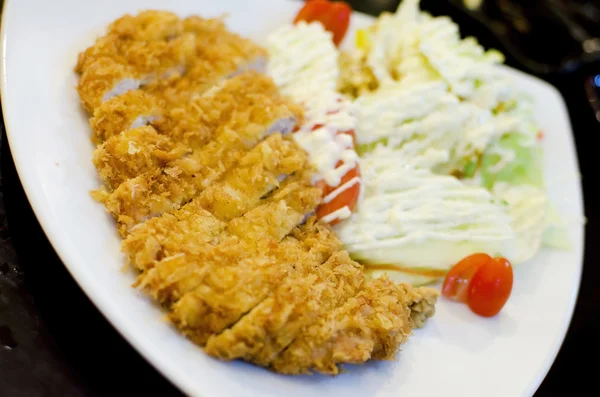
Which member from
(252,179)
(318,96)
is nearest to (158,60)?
(252,179)

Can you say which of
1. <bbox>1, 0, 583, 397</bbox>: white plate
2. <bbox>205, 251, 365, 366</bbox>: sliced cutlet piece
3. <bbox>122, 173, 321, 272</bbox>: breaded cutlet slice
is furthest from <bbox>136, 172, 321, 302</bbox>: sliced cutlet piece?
<bbox>205, 251, 365, 366</bbox>: sliced cutlet piece

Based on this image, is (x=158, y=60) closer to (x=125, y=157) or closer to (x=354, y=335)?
(x=125, y=157)

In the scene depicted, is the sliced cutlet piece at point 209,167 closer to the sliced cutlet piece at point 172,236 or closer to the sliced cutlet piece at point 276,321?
the sliced cutlet piece at point 172,236

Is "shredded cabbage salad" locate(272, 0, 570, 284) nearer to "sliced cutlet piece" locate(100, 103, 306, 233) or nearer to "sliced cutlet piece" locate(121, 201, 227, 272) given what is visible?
"sliced cutlet piece" locate(100, 103, 306, 233)

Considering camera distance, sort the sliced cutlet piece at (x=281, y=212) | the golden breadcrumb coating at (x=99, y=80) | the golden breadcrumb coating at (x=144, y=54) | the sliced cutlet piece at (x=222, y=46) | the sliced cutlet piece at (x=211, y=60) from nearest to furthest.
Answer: the sliced cutlet piece at (x=281, y=212)
the golden breadcrumb coating at (x=99, y=80)
the golden breadcrumb coating at (x=144, y=54)
the sliced cutlet piece at (x=211, y=60)
the sliced cutlet piece at (x=222, y=46)

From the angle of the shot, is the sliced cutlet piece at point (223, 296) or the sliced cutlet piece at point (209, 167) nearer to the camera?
the sliced cutlet piece at point (223, 296)

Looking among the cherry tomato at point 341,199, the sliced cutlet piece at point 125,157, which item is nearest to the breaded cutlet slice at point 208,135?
the sliced cutlet piece at point 125,157
